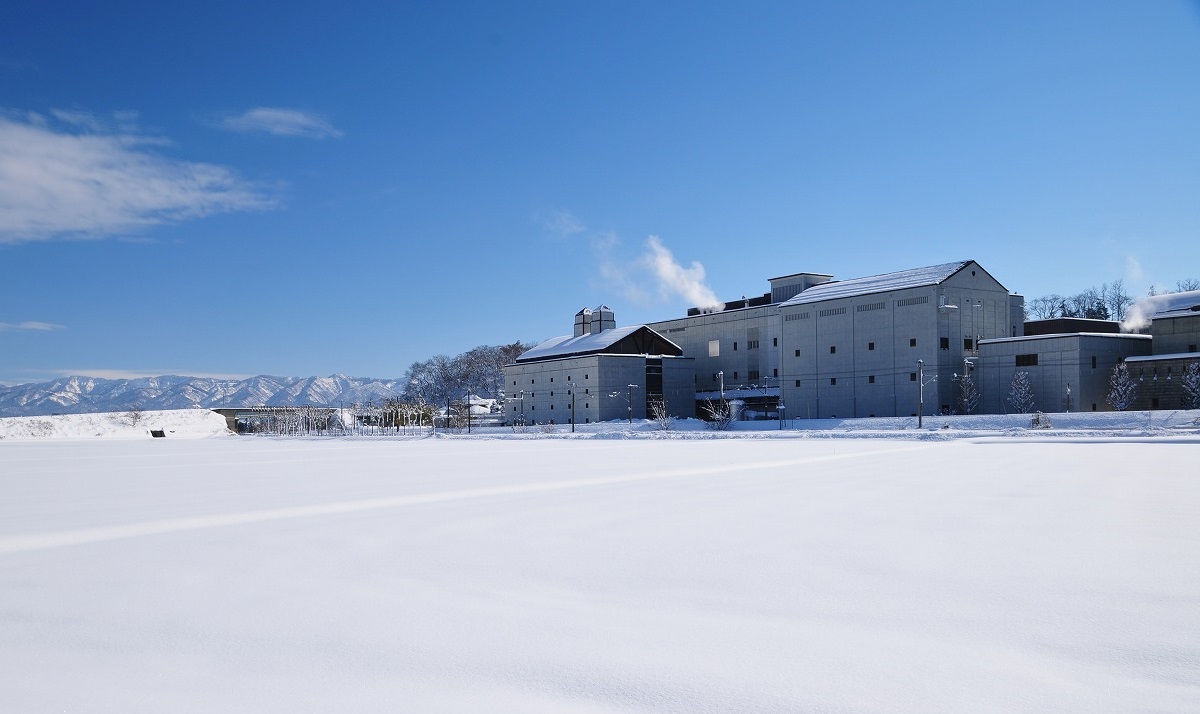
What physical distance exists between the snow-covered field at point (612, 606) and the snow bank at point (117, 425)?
118m

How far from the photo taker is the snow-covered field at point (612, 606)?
478 cm

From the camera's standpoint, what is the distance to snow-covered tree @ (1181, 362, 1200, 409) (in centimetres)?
6066

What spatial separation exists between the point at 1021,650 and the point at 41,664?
645 centimetres

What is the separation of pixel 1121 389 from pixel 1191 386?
15.5 ft

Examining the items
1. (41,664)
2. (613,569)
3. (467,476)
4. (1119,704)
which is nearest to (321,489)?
(467,476)

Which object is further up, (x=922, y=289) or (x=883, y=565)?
(x=922, y=289)

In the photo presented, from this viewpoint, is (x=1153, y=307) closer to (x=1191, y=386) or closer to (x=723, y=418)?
(x=1191, y=386)

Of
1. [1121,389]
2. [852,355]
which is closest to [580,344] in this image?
[852,355]

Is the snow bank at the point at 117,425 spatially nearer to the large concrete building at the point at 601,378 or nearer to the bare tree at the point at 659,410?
the large concrete building at the point at 601,378

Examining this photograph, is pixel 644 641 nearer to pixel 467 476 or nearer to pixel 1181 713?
pixel 1181 713

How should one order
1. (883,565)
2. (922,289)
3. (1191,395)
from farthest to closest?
1. (922,289)
2. (1191,395)
3. (883,565)

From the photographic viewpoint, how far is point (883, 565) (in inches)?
324

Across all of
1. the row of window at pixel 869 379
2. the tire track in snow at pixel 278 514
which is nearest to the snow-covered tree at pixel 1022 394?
the row of window at pixel 869 379

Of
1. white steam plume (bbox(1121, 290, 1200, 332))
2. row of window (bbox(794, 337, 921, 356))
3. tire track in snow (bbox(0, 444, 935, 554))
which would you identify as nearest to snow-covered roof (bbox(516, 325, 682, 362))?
row of window (bbox(794, 337, 921, 356))
